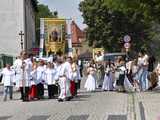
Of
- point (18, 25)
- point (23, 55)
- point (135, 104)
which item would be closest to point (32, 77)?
point (23, 55)

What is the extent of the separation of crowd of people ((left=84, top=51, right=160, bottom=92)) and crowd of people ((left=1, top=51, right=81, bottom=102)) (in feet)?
13.9

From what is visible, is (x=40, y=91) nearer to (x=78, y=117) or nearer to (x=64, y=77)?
(x=64, y=77)

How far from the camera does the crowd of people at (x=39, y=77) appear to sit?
2622 cm

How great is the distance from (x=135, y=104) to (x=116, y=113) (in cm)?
344

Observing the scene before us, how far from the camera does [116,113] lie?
1950 centimetres

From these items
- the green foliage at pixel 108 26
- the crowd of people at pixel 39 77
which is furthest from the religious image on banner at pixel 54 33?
the green foliage at pixel 108 26

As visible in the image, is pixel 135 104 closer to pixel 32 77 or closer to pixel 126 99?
pixel 126 99

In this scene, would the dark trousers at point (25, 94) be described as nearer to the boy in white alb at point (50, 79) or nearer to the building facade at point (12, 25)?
the boy in white alb at point (50, 79)

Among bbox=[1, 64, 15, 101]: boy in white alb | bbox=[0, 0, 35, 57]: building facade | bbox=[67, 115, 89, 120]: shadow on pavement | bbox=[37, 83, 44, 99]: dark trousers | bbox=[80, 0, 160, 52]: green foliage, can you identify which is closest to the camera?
bbox=[67, 115, 89, 120]: shadow on pavement

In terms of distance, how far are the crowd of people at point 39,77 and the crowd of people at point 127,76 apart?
→ 13.9ft

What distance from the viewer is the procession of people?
87.0 feet

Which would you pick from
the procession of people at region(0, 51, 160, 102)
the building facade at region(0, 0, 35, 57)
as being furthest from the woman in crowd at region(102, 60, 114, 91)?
the building facade at region(0, 0, 35, 57)

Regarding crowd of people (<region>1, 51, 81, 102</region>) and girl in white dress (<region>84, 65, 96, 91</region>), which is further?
girl in white dress (<region>84, 65, 96, 91</region>)

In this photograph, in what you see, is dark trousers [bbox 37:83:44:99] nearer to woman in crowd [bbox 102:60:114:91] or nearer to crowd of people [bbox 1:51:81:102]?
crowd of people [bbox 1:51:81:102]
